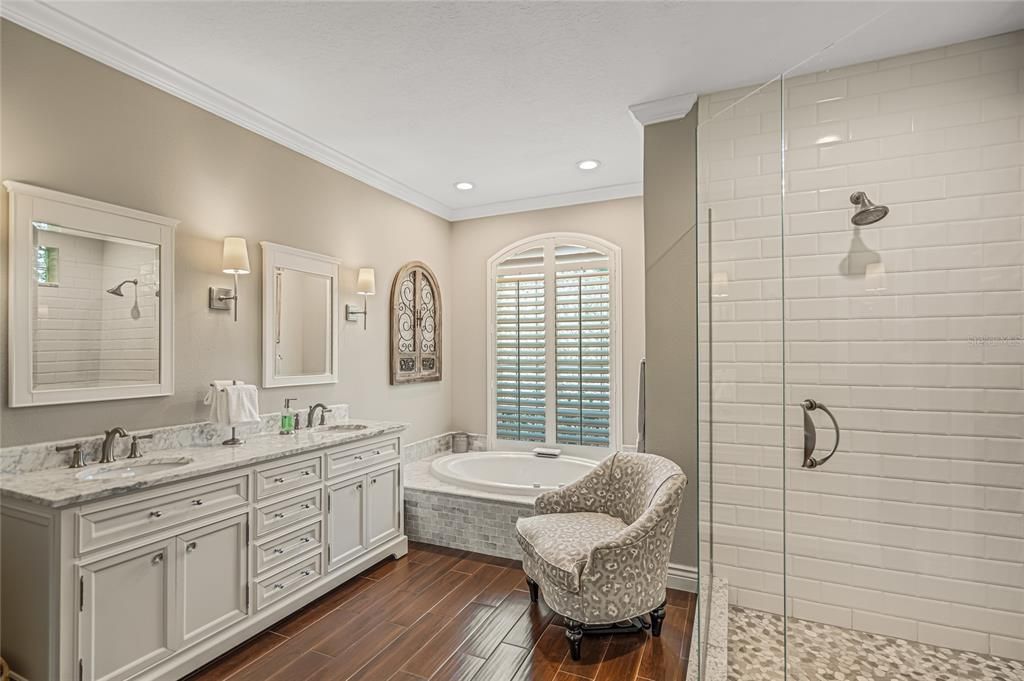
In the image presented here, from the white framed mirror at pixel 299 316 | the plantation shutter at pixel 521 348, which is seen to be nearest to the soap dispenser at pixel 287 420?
the white framed mirror at pixel 299 316

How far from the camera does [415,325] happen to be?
4.46m

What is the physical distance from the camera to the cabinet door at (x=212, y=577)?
2098mm

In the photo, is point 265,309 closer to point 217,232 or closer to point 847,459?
point 217,232

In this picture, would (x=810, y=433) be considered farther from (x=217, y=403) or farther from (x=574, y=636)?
(x=217, y=403)

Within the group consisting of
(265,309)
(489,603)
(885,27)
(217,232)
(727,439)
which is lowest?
(489,603)

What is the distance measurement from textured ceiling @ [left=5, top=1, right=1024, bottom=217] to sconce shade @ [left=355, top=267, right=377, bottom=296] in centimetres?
89

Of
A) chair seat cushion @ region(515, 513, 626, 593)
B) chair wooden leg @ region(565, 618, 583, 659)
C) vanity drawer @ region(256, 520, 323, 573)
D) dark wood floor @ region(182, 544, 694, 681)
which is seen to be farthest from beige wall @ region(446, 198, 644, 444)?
vanity drawer @ region(256, 520, 323, 573)

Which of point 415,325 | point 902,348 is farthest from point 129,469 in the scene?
point 902,348

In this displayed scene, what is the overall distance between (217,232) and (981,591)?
357cm

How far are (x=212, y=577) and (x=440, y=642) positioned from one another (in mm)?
1056

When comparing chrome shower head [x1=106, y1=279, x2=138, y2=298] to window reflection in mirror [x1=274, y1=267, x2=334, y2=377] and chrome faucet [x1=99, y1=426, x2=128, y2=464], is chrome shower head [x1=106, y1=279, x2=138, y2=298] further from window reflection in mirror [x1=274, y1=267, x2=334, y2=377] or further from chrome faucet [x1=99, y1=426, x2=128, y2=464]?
window reflection in mirror [x1=274, y1=267, x2=334, y2=377]

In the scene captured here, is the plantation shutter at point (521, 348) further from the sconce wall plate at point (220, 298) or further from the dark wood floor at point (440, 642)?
the sconce wall plate at point (220, 298)

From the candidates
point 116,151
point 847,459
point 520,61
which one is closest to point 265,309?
point 116,151

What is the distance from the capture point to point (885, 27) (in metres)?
1.67
